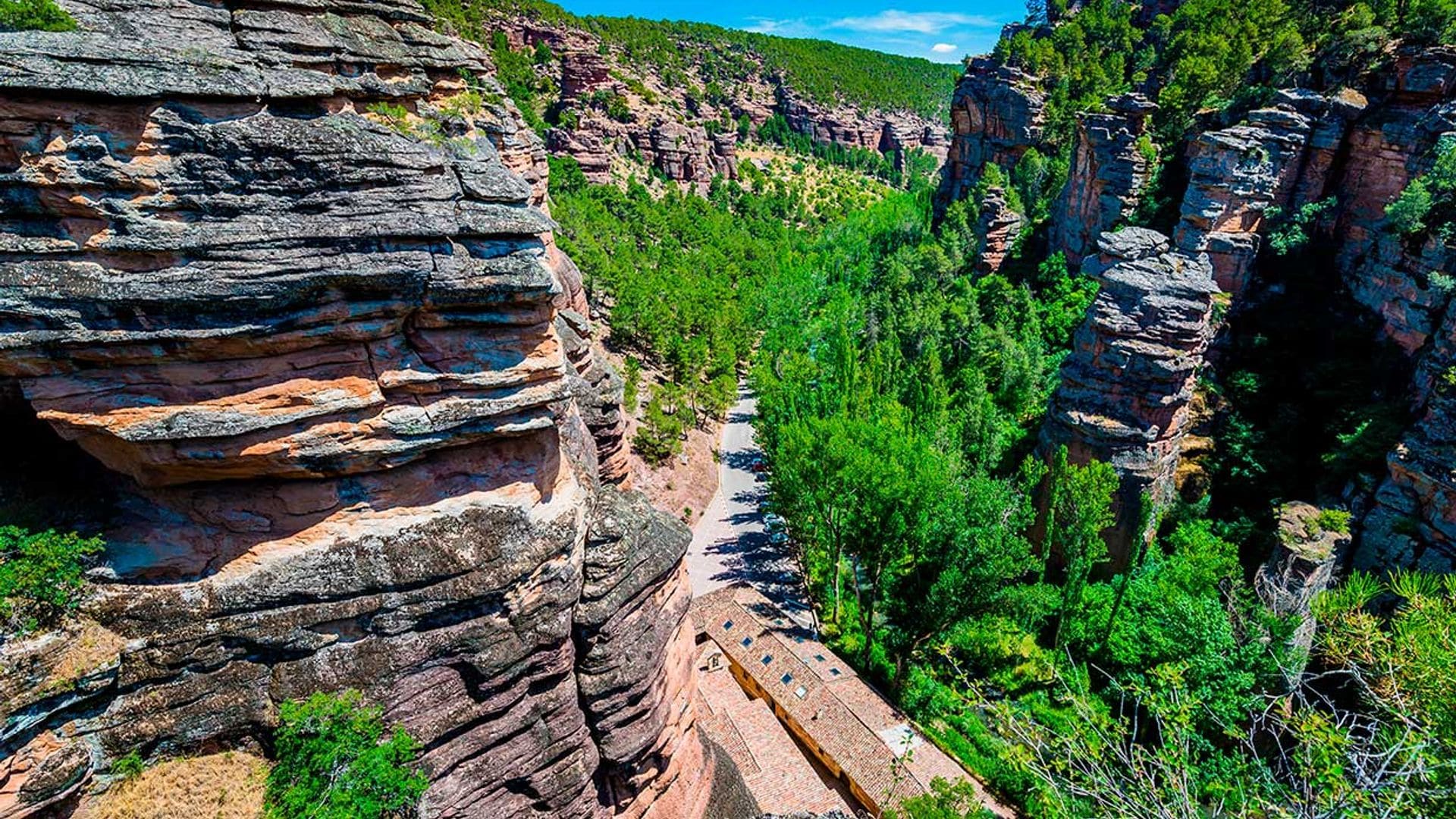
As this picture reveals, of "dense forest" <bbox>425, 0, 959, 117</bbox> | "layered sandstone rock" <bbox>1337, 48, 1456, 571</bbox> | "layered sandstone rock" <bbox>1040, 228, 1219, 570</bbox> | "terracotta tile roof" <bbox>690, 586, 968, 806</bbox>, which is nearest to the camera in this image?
"terracotta tile roof" <bbox>690, 586, 968, 806</bbox>

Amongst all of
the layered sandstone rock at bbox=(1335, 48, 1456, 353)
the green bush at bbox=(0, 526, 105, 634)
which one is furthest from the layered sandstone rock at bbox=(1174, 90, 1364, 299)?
the green bush at bbox=(0, 526, 105, 634)

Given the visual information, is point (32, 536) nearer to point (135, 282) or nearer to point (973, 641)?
point (135, 282)

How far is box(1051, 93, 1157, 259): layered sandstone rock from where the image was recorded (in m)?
38.7

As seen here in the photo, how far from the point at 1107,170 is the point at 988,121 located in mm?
22012

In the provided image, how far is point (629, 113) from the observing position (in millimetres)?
91438

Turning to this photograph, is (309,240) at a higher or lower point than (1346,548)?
higher

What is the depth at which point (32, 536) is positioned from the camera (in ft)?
30.8

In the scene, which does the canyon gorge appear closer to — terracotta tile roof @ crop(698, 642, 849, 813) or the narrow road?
terracotta tile roof @ crop(698, 642, 849, 813)

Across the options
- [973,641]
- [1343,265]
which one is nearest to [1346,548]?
[973,641]

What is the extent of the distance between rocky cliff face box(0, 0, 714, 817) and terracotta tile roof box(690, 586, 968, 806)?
34.5ft

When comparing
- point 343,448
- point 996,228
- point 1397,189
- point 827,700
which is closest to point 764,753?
point 827,700

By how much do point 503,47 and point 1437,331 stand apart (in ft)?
308

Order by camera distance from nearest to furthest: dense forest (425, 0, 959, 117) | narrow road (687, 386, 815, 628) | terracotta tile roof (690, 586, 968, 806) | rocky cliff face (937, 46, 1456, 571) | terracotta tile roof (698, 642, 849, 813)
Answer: terracotta tile roof (698, 642, 849, 813), terracotta tile roof (690, 586, 968, 806), rocky cliff face (937, 46, 1456, 571), narrow road (687, 386, 815, 628), dense forest (425, 0, 959, 117)

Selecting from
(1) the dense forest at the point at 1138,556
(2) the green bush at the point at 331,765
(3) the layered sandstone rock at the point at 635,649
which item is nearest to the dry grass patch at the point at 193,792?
(2) the green bush at the point at 331,765
